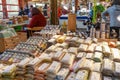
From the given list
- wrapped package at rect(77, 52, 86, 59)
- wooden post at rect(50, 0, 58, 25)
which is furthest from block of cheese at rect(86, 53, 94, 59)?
wooden post at rect(50, 0, 58, 25)

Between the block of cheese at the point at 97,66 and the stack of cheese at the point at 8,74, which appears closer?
the stack of cheese at the point at 8,74

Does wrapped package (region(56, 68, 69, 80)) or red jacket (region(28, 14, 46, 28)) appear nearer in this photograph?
wrapped package (region(56, 68, 69, 80))

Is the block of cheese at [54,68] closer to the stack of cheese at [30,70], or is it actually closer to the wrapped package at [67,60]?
the wrapped package at [67,60]

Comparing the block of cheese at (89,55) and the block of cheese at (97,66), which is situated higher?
the block of cheese at (89,55)

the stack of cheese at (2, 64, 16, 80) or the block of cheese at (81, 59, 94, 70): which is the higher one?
the block of cheese at (81, 59, 94, 70)

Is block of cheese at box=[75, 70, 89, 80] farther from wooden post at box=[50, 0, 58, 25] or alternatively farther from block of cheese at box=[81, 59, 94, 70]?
wooden post at box=[50, 0, 58, 25]

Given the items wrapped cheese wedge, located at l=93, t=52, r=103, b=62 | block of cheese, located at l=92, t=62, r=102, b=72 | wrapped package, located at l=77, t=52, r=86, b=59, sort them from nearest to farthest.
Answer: block of cheese, located at l=92, t=62, r=102, b=72
wrapped cheese wedge, located at l=93, t=52, r=103, b=62
wrapped package, located at l=77, t=52, r=86, b=59

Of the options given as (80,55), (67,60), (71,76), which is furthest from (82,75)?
(80,55)

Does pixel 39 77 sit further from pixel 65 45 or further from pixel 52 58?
pixel 65 45

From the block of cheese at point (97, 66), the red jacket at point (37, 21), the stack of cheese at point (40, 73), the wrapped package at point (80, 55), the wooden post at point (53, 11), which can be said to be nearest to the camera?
the stack of cheese at point (40, 73)

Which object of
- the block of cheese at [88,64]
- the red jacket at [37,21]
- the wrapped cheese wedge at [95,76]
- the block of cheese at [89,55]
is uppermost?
the red jacket at [37,21]

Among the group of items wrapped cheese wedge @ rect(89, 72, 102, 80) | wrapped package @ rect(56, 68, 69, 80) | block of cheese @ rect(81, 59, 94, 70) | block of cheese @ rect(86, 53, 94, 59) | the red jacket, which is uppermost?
the red jacket

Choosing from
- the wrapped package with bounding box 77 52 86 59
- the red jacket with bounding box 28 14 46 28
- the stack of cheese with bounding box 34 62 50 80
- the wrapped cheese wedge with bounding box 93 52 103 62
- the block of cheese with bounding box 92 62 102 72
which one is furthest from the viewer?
the red jacket with bounding box 28 14 46 28

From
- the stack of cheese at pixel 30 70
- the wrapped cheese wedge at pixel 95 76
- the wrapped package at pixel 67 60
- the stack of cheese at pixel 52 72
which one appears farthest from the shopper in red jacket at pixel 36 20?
the wrapped cheese wedge at pixel 95 76
